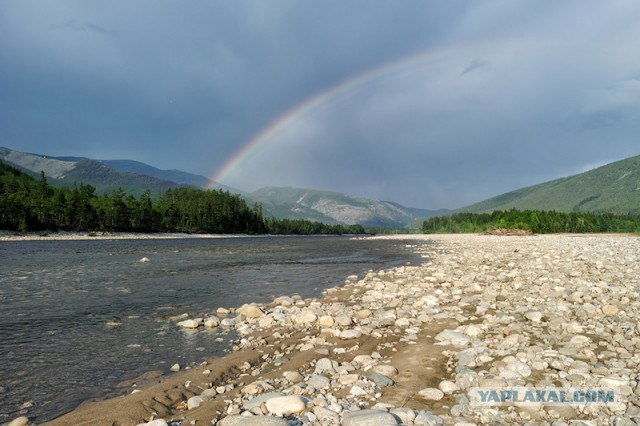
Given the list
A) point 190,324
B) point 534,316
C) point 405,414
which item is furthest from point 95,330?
point 534,316

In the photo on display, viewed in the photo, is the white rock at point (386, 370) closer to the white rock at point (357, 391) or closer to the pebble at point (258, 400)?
the white rock at point (357, 391)

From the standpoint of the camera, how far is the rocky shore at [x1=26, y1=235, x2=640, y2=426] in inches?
188

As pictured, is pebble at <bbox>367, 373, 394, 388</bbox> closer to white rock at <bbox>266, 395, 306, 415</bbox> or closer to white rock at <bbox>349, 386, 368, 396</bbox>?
white rock at <bbox>349, 386, 368, 396</bbox>

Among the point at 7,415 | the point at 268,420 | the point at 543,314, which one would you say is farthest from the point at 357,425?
the point at 543,314

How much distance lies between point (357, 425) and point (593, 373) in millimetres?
4102

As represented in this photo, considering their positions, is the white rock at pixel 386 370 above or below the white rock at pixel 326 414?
below

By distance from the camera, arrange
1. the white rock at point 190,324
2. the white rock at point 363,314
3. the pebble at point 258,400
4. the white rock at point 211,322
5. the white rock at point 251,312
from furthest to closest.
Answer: the white rock at point 251,312 < the white rock at point 363,314 < the white rock at point 211,322 < the white rock at point 190,324 < the pebble at point 258,400

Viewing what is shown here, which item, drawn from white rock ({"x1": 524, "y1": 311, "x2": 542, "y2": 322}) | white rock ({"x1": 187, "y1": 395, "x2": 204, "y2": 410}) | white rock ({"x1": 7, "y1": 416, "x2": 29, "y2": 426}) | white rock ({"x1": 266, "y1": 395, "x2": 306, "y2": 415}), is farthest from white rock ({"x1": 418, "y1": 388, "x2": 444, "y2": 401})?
white rock ({"x1": 7, "y1": 416, "x2": 29, "y2": 426})

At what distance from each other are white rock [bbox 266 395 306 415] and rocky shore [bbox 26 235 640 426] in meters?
0.02

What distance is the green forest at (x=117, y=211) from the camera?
3777 inches

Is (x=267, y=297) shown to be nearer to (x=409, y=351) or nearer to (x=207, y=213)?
(x=409, y=351)

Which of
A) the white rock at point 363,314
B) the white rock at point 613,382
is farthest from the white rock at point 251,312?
the white rock at point 613,382

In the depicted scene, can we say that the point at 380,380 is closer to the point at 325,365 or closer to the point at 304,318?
the point at 325,365

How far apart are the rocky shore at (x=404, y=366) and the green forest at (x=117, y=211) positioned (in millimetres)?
109098
